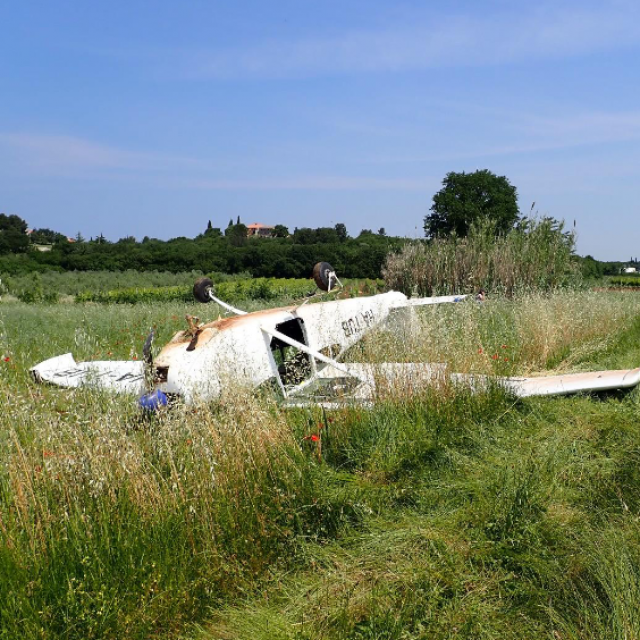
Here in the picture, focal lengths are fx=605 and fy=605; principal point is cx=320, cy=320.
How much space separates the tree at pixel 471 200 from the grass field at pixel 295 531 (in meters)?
42.8

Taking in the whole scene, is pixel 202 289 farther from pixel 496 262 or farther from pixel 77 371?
pixel 496 262

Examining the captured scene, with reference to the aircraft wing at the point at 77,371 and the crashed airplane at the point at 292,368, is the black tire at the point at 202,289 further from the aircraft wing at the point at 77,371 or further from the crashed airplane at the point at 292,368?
the crashed airplane at the point at 292,368

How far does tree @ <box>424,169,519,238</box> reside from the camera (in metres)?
46.1

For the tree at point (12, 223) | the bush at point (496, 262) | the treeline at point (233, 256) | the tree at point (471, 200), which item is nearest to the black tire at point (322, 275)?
the bush at point (496, 262)

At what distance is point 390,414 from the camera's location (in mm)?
4934

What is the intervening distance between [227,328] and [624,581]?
3811mm

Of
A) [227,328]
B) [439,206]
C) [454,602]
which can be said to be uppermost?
[439,206]

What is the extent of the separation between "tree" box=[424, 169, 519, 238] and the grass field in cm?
4284

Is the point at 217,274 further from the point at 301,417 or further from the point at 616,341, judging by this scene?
the point at 301,417

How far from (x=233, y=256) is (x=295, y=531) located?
4011 centimetres

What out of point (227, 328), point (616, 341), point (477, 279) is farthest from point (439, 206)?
point (227, 328)

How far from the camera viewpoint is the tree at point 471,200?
Result: 46062 millimetres

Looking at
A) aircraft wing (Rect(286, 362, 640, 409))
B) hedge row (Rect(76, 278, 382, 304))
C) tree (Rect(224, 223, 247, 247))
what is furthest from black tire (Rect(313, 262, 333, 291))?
tree (Rect(224, 223, 247, 247))

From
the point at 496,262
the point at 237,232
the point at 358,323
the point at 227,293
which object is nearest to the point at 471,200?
the point at 227,293
